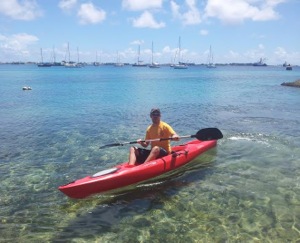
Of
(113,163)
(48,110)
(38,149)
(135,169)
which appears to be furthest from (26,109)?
(135,169)

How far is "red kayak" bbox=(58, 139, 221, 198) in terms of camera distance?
827 centimetres

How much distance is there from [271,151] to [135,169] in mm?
6557

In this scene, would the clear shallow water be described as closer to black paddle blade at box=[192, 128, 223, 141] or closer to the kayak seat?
the kayak seat

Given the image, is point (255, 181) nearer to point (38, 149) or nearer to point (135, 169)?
point (135, 169)

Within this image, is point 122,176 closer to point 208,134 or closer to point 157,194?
point 157,194

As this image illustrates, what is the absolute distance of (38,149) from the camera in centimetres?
1398

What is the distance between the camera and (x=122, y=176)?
887 centimetres

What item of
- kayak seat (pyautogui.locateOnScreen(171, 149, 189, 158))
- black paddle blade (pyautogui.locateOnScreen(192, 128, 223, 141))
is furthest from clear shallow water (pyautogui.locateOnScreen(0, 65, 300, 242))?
black paddle blade (pyautogui.locateOnScreen(192, 128, 223, 141))

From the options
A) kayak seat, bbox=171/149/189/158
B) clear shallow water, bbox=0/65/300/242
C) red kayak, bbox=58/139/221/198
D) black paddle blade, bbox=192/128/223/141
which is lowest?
clear shallow water, bbox=0/65/300/242

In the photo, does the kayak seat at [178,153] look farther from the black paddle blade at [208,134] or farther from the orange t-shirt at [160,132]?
the black paddle blade at [208,134]

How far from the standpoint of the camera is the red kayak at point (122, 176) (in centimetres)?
827

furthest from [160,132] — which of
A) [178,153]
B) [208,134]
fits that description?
[208,134]

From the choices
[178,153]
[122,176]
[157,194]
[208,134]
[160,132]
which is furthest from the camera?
[208,134]

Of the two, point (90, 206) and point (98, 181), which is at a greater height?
point (98, 181)
